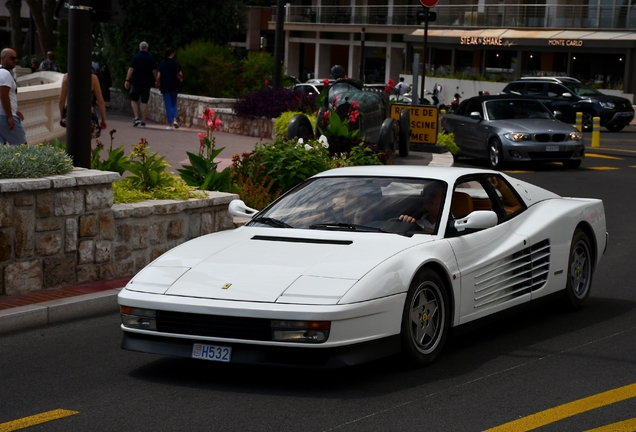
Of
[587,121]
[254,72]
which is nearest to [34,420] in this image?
[254,72]

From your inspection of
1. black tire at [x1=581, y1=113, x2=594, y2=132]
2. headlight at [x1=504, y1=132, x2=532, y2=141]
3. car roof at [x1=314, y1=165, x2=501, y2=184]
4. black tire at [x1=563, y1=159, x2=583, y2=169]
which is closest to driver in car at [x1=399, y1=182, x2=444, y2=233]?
car roof at [x1=314, y1=165, x2=501, y2=184]

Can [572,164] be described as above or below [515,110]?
below

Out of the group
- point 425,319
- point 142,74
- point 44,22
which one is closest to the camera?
point 425,319

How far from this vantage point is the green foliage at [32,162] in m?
8.30

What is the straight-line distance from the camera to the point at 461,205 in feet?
25.0

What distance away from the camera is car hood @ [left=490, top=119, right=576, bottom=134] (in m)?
21.2

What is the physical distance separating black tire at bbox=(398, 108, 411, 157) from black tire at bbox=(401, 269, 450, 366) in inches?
547

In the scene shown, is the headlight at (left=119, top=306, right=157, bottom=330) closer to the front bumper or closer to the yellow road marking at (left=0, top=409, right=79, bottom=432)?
the front bumper

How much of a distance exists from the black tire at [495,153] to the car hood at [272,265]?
49.2 ft

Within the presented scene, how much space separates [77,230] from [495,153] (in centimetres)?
1434

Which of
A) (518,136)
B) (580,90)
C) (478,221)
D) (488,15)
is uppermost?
(488,15)

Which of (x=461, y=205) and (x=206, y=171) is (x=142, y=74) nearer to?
(x=206, y=171)

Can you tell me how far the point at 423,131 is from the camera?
22047 millimetres

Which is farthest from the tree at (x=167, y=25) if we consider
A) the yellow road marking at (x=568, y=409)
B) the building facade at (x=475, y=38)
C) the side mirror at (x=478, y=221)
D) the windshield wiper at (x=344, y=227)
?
the yellow road marking at (x=568, y=409)
